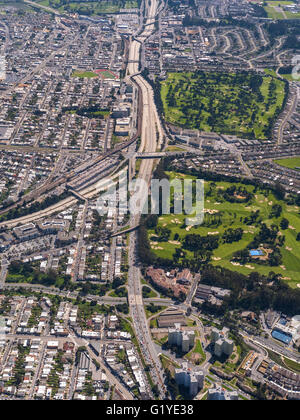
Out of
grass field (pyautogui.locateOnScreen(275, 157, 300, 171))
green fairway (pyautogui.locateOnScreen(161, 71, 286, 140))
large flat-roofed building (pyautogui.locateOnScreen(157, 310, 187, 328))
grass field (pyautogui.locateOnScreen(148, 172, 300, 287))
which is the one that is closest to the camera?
large flat-roofed building (pyautogui.locateOnScreen(157, 310, 187, 328))

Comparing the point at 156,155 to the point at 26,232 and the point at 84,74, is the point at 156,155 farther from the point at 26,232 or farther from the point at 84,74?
the point at 84,74

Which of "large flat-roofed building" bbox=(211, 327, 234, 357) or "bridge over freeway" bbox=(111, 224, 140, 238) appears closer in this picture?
"large flat-roofed building" bbox=(211, 327, 234, 357)

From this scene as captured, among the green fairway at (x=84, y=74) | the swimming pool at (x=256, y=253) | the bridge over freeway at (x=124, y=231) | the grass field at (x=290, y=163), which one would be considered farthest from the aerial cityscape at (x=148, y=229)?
the green fairway at (x=84, y=74)

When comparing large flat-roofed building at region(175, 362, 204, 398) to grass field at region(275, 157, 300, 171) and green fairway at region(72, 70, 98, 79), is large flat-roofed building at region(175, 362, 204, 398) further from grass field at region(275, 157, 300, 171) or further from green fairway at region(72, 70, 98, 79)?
green fairway at region(72, 70, 98, 79)

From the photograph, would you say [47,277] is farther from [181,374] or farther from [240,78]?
[240,78]

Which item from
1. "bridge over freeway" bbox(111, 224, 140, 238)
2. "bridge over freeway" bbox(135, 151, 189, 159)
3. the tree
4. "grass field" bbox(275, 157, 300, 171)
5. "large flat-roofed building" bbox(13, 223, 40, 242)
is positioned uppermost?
"grass field" bbox(275, 157, 300, 171)

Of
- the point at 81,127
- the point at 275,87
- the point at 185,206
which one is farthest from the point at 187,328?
the point at 275,87

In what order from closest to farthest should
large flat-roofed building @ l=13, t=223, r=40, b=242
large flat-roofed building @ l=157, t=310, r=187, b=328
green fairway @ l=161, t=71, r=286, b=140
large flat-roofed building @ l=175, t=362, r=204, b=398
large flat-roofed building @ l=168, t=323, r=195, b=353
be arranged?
large flat-roofed building @ l=175, t=362, r=204, b=398
large flat-roofed building @ l=168, t=323, r=195, b=353
large flat-roofed building @ l=157, t=310, r=187, b=328
large flat-roofed building @ l=13, t=223, r=40, b=242
green fairway @ l=161, t=71, r=286, b=140

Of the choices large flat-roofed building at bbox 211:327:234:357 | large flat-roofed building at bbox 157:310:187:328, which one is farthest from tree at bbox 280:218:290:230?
large flat-roofed building at bbox 211:327:234:357
